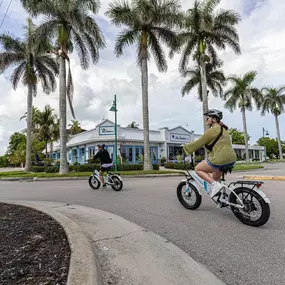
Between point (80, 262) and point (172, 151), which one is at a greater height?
point (172, 151)

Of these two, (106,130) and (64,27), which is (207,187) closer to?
(64,27)

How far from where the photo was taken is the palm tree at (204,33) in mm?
20297

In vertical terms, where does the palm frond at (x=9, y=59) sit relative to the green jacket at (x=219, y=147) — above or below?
above

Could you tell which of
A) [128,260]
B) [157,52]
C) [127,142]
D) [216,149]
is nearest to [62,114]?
[157,52]

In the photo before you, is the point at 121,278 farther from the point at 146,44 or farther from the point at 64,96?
the point at 146,44

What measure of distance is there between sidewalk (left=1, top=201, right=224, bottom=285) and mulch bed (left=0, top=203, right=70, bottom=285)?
13 centimetres

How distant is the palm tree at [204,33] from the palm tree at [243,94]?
1134 cm

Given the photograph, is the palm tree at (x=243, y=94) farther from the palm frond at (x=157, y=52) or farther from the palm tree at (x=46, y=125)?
the palm tree at (x=46, y=125)

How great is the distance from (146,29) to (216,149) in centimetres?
1717

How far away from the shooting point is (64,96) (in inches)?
689

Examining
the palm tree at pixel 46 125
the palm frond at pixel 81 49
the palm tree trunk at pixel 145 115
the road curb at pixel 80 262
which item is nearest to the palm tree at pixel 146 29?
the palm tree trunk at pixel 145 115

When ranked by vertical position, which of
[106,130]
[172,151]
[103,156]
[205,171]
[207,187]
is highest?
[106,130]

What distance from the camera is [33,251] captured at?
2.84 meters

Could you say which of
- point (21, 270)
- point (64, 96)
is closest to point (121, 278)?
point (21, 270)
